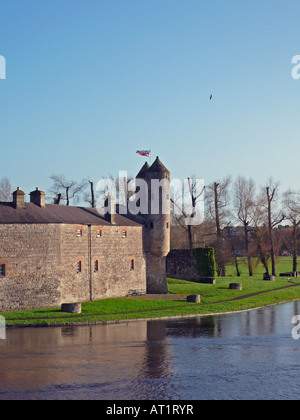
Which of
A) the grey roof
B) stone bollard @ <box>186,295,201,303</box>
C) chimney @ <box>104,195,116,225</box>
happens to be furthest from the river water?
chimney @ <box>104,195,116,225</box>

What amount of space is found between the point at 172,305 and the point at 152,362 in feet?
59.5

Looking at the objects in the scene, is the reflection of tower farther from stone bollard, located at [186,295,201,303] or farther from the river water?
the river water

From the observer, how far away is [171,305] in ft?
134

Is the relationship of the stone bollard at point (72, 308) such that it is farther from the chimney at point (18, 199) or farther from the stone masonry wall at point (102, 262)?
the chimney at point (18, 199)

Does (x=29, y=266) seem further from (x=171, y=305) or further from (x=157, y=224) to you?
(x=157, y=224)

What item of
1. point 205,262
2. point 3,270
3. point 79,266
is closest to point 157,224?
point 205,262

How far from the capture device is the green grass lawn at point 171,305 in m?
33.8

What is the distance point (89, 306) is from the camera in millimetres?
38344

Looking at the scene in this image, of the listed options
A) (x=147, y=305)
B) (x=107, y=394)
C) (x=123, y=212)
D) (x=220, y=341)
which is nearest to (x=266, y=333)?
(x=220, y=341)

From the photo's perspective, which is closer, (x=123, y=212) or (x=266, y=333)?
(x=266, y=333)

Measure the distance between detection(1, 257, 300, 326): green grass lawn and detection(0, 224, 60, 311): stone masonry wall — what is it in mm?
1430

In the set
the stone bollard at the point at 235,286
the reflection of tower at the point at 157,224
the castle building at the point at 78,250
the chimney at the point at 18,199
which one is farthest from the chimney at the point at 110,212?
the stone bollard at the point at 235,286
